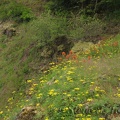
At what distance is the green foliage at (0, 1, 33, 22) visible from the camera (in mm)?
16250

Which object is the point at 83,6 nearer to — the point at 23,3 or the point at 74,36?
the point at 74,36

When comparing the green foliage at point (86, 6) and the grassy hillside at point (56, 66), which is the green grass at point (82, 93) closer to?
the grassy hillside at point (56, 66)

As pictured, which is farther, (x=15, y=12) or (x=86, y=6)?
(x=15, y=12)

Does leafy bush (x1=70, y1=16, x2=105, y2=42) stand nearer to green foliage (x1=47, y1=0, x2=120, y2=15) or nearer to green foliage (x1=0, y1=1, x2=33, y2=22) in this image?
green foliage (x1=47, y1=0, x2=120, y2=15)

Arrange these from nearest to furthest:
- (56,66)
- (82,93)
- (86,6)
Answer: (82,93) < (56,66) < (86,6)

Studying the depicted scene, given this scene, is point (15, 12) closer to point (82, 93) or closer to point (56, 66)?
point (56, 66)

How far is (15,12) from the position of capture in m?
17.0

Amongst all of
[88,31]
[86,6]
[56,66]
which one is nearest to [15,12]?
[86,6]

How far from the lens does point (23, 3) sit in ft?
58.9

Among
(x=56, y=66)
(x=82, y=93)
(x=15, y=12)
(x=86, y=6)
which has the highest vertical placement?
(x=82, y=93)

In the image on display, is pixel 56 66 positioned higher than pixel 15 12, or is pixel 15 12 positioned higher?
pixel 56 66

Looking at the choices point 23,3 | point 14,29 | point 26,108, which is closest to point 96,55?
point 26,108

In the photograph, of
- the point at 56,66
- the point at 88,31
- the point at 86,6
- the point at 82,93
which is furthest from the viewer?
the point at 86,6

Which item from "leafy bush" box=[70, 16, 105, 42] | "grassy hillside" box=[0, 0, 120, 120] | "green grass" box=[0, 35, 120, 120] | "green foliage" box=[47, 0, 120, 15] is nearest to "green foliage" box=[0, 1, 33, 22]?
"grassy hillside" box=[0, 0, 120, 120]
